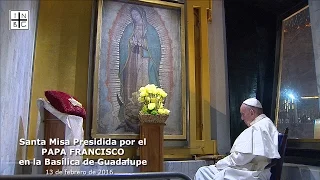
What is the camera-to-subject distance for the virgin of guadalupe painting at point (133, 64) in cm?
462

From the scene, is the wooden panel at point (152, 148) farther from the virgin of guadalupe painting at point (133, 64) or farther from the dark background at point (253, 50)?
the dark background at point (253, 50)

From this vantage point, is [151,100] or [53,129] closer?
[53,129]

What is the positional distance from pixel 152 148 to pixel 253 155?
146 cm

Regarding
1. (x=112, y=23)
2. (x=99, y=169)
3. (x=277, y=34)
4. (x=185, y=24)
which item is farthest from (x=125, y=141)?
(x=277, y=34)

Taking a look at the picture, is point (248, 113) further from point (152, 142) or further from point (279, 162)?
point (152, 142)

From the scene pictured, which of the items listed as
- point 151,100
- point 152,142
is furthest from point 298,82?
point 152,142

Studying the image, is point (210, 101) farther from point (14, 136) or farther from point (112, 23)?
point (14, 136)

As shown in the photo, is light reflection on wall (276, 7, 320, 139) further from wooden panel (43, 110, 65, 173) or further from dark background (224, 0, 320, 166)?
wooden panel (43, 110, 65, 173)

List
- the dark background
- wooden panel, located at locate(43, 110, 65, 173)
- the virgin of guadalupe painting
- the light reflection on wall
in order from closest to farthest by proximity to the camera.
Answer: wooden panel, located at locate(43, 110, 65, 173)
the light reflection on wall
the virgin of guadalupe painting
the dark background

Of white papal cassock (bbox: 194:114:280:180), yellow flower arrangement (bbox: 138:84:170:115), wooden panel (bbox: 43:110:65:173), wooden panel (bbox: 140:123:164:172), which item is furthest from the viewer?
yellow flower arrangement (bbox: 138:84:170:115)

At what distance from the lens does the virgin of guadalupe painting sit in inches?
182

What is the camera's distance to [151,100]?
4.45 metres

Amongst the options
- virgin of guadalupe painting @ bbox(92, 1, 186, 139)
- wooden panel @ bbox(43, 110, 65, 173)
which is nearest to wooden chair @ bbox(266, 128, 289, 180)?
virgin of guadalupe painting @ bbox(92, 1, 186, 139)

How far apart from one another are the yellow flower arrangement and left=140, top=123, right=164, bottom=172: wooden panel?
0.20 metres
